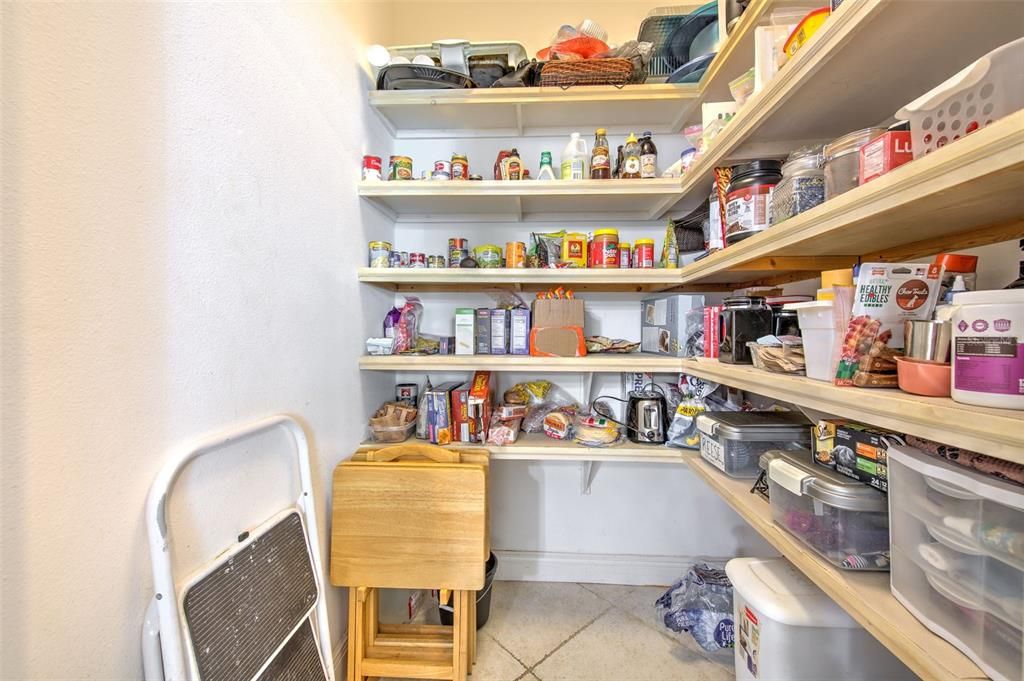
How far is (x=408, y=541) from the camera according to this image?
109cm

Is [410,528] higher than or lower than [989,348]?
lower

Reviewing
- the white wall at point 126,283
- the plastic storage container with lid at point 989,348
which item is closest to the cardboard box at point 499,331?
the white wall at point 126,283

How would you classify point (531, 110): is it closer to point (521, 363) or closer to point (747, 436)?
point (521, 363)

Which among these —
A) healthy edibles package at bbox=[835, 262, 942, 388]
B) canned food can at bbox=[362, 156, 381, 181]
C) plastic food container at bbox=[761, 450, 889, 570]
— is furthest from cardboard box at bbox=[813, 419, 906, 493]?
canned food can at bbox=[362, 156, 381, 181]

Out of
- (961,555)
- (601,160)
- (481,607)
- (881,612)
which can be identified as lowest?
(481,607)

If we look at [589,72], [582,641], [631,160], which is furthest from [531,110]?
[582,641]

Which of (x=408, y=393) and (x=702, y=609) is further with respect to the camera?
(x=408, y=393)

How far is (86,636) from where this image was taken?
523 millimetres

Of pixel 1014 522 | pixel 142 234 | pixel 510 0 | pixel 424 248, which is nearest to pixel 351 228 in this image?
pixel 424 248

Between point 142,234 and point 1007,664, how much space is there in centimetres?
140

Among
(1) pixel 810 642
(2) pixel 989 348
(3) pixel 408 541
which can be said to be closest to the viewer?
(2) pixel 989 348

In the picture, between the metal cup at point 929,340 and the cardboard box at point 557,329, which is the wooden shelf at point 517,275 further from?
the metal cup at point 929,340

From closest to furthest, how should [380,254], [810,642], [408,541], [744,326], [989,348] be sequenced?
[989,348]
[810,642]
[744,326]
[408,541]
[380,254]

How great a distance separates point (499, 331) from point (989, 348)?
117 centimetres
